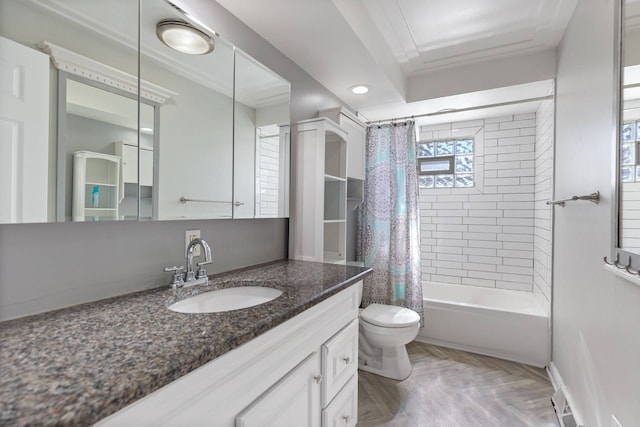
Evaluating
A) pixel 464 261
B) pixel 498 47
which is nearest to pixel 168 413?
pixel 498 47

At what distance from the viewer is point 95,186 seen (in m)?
0.96

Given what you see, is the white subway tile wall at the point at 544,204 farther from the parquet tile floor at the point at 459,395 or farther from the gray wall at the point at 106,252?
the gray wall at the point at 106,252

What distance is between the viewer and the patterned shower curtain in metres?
2.70

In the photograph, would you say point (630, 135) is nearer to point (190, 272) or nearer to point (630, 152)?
point (630, 152)

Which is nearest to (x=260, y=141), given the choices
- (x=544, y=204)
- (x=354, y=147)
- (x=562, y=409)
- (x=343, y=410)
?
(x=354, y=147)

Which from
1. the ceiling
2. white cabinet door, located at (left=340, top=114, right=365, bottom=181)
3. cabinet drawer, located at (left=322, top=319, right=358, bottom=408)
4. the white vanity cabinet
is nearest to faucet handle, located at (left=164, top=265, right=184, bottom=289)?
the white vanity cabinet

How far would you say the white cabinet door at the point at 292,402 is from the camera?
0.86m

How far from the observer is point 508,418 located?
1.78 m

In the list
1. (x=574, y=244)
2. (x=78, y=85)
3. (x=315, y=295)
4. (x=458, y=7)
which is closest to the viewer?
(x=78, y=85)

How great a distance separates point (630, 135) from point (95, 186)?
184 cm

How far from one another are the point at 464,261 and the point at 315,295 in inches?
110

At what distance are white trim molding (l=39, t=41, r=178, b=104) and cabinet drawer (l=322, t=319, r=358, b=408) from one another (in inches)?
47.0

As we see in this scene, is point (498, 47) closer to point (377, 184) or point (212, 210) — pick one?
point (377, 184)

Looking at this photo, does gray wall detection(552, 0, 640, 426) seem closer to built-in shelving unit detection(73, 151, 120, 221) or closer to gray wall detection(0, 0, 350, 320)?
gray wall detection(0, 0, 350, 320)
